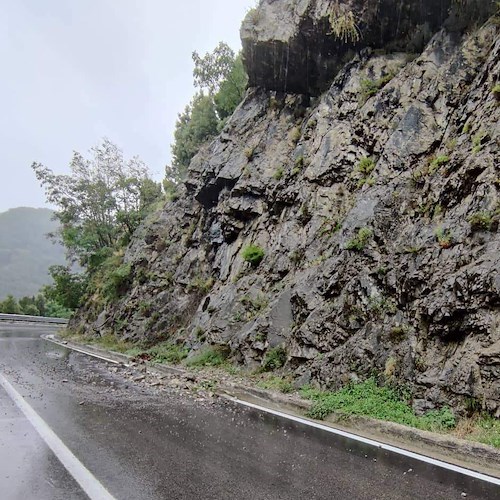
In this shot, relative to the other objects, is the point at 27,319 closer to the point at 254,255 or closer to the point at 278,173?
the point at 254,255

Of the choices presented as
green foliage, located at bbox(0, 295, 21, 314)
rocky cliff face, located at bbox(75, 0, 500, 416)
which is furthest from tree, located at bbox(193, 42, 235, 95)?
green foliage, located at bbox(0, 295, 21, 314)

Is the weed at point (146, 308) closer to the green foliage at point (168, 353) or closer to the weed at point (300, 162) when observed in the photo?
the green foliage at point (168, 353)

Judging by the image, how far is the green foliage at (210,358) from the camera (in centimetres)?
1134

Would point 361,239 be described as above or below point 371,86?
below

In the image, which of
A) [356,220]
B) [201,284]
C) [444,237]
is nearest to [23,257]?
[201,284]

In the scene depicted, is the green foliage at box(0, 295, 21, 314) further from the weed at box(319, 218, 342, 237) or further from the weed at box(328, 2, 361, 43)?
the weed at box(328, 2, 361, 43)

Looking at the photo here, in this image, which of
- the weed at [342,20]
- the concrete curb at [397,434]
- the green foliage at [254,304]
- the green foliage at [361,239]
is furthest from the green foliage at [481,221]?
the weed at [342,20]

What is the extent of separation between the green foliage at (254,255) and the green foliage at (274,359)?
4.08 metres

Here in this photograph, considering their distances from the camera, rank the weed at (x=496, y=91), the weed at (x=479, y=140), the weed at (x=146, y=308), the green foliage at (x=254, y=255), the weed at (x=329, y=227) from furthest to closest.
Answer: the weed at (x=146, y=308)
the green foliage at (x=254, y=255)
the weed at (x=329, y=227)
the weed at (x=496, y=91)
the weed at (x=479, y=140)

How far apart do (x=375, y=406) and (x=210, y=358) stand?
604 cm

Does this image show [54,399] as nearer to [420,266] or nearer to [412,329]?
[412,329]

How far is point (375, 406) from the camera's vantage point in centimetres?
648

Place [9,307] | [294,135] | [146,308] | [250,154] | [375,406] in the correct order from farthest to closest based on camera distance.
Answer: [9,307], [146,308], [250,154], [294,135], [375,406]

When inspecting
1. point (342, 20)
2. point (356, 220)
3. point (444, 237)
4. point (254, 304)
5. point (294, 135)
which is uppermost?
point (342, 20)
